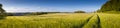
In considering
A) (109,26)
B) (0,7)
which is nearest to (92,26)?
(109,26)

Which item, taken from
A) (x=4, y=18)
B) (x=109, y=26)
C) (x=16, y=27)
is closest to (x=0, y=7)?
(x=4, y=18)

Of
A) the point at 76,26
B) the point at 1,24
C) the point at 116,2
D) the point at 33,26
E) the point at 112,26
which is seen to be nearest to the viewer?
the point at 1,24

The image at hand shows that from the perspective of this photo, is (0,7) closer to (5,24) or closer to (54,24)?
(5,24)

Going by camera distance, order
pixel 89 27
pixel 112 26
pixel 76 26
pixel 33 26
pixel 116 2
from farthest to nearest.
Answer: pixel 116 2, pixel 112 26, pixel 89 27, pixel 76 26, pixel 33 26

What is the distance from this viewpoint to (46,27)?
383 inches

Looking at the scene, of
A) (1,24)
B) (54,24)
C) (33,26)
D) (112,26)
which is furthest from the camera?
(112,26)

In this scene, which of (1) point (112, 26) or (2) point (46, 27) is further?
(1) point (112, 26)

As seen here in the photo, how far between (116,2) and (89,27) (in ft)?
186

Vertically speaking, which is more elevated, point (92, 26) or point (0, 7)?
A: point (0, 7)

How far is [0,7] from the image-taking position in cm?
938

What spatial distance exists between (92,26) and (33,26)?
5194mm

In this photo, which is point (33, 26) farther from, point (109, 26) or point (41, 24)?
point (109, 26)

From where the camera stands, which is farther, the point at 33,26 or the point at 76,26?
the point at 76,26

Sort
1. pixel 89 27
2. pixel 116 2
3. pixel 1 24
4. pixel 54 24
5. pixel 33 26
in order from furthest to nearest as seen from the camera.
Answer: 1. pixel 116 2
2. pixel 89 27
3. pixel 54 24
4. pixel 33 26
5. pixel 1 24
